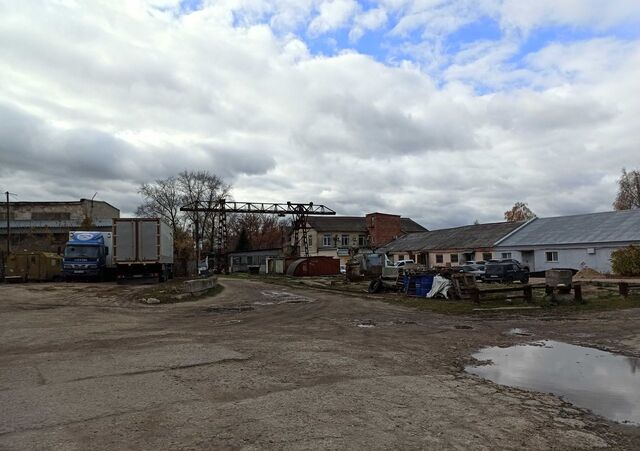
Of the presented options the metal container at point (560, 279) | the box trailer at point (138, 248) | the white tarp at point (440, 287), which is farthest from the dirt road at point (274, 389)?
the box trailer at point (138, 248)

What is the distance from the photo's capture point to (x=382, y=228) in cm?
7925

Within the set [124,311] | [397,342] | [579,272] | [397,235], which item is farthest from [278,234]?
[397,342]

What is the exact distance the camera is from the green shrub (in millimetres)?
34281

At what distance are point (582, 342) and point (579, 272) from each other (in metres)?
29.2

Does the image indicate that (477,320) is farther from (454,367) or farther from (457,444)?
(457,444)

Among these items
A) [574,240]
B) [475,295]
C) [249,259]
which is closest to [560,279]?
[475,295]

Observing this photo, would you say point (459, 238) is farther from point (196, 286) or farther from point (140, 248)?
point (196, 286)

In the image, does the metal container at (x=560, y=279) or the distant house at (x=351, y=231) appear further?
the distant house at (x=351, y=231)

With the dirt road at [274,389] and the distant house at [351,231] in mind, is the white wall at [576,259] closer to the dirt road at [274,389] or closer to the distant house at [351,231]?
the dirt road at [274,389]

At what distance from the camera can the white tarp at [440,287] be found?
23337 mm

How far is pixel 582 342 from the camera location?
1196 cm

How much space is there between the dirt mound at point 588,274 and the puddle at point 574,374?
2789 centimetres

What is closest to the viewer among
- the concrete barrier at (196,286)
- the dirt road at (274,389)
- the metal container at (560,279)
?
the dirt road at (274,389)

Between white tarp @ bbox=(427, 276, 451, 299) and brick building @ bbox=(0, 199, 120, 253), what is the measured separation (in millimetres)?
52621
